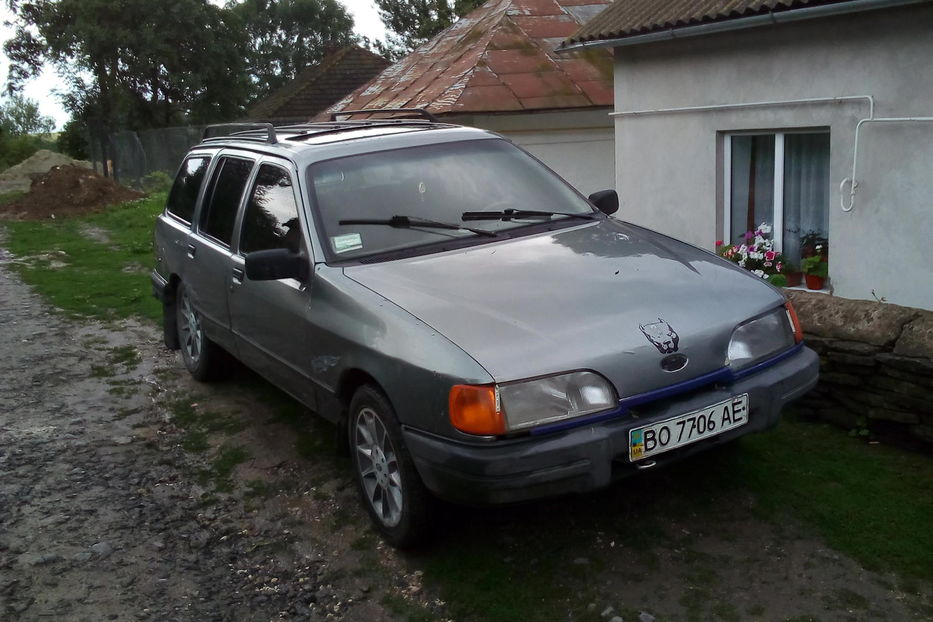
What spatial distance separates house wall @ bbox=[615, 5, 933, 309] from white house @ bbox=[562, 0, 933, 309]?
0.04ft

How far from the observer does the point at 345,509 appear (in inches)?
190

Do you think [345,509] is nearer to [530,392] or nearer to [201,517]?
[201,517]

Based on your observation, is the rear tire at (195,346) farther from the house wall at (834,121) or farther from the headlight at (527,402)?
the house wall at (834,121)

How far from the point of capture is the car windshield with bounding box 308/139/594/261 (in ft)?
15.8

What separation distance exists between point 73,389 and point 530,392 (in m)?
4.82

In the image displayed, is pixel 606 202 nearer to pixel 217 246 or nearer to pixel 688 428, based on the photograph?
pixel 688 428

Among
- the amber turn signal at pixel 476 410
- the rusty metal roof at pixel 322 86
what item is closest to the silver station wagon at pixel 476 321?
the amber turn signal at pixel 476 410

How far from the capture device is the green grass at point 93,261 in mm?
10703

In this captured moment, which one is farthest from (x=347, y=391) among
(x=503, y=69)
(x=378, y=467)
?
(x=503, y=69)

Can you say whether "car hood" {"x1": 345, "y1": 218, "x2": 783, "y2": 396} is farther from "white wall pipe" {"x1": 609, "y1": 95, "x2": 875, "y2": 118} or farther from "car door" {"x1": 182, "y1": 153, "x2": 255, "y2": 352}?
"white wall pipe" {"x1": 609, "y1": 95, "x2": 875, "y2": 118}

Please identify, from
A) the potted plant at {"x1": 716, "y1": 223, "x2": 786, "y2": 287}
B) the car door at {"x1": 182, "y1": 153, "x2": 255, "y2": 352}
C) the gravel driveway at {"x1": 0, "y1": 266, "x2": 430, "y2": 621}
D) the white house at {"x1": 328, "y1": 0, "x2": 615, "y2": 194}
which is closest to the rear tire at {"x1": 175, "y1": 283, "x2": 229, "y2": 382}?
the gravel driveway at {"x1": 0, "y1": 266, "x2": 430, "y2": 621}

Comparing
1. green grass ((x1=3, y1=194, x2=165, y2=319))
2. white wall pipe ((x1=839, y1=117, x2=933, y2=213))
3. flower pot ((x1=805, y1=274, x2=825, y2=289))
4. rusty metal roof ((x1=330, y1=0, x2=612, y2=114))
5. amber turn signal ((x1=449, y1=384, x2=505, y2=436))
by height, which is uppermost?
rusty metal roof ((x1=330, y1=0, x2=612, y2=114))

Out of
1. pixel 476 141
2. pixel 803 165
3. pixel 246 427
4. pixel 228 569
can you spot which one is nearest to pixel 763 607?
pixel 228 569

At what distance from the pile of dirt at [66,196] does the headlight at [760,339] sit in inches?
858
